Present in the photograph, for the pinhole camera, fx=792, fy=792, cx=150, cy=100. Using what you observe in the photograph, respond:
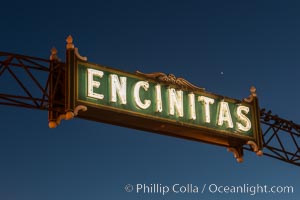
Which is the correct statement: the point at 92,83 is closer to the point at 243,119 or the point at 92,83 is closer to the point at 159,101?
the point at 159,101

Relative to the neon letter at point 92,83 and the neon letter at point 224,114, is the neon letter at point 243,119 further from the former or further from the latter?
the neon letter at point 92,83

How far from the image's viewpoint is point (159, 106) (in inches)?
802

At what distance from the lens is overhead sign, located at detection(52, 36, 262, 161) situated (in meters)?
19.1

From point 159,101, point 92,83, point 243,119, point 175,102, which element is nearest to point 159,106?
point 159,101

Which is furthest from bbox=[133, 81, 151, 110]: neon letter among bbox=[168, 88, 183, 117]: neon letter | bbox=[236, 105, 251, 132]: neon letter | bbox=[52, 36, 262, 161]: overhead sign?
bbox=[236, 105, 251, 132]: neon letter

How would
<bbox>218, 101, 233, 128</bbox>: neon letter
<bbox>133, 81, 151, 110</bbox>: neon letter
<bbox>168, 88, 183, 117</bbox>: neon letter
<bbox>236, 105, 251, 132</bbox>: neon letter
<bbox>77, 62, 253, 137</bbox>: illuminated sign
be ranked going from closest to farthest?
<bbox>77, 62, 253, 137</bbox>: illuminated sign < <bbox>133, 81, 151, 110</bbox>: neon letter < <bbox>168, 88, 183, 117</bbox>: neon letter < <bbox>218, 101, 233, 128</bbox>: neon letter < <bbox>236, 105, 251, 132</bbox>: neon letter

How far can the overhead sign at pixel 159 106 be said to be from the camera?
62.7 ft

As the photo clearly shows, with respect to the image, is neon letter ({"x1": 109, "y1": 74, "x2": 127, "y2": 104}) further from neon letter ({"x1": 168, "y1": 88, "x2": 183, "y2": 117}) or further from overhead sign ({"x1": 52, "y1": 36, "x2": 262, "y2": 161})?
neon letter ({"x1": 168, "y1": 88, "x2": 183, "y2": 117})

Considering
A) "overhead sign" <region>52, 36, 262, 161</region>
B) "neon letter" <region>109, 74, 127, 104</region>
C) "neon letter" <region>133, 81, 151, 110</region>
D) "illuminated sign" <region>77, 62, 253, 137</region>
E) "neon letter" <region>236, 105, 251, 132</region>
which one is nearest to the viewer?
"overhead sign" <region>52, 36, 262, 161</region>

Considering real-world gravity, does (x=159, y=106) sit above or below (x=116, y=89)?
below

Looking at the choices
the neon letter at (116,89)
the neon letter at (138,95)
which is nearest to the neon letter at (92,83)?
the neon letter at (116,89)

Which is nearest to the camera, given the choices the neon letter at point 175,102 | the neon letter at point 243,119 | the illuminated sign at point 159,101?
the illuminated sign at point 159,101

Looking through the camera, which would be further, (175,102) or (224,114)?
(224,114)

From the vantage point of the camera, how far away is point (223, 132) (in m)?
21.7
